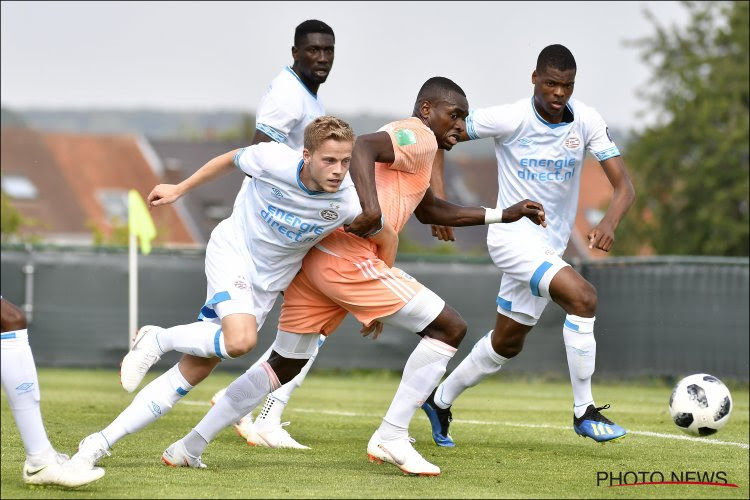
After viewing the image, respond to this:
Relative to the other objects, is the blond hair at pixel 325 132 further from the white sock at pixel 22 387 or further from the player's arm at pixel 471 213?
the white sock at pixel 22 387

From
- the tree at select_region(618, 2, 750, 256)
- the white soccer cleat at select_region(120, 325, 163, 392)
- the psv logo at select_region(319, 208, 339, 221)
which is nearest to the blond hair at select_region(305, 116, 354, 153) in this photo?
the psv logo at select_region(319, 208, 339, 221)

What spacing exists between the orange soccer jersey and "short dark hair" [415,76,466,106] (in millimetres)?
177

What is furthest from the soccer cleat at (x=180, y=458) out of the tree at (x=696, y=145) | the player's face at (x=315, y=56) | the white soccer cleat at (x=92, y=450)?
the tree at (x=696, y=145)

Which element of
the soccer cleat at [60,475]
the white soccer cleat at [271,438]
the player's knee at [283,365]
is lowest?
the white soccer cleat at [271,438]

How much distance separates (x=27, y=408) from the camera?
5.78 meters

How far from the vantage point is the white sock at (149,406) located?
6.38 metres

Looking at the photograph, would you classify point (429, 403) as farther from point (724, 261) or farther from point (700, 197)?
point (700, 197)

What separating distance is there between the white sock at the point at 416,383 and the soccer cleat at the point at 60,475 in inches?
69.1

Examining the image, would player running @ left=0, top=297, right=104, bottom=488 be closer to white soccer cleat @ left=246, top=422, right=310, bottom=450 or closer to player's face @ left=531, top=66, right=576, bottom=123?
white soccer cleat @ left=246, top=422, right=310, bottom=450

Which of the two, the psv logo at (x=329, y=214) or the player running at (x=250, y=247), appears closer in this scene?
the player running at (x=250, y=247)

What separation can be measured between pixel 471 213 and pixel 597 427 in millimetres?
1666

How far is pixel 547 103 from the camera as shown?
8.34 metres

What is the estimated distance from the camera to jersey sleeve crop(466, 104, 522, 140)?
850cm

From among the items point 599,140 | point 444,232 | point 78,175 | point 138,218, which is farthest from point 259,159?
point 78,175
